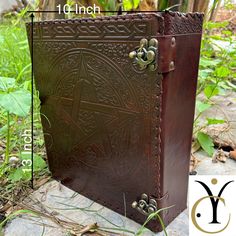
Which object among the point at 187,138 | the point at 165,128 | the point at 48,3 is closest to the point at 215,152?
the point at 187,138

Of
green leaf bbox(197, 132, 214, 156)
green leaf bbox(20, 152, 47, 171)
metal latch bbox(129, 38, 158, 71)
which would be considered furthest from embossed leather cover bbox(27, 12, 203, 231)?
green leaf bbox(197, 132, 214, 156)

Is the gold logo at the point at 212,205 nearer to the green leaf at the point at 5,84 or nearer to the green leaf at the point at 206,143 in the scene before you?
the green leaf at the point at 206,143

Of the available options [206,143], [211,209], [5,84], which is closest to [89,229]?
[211,209]

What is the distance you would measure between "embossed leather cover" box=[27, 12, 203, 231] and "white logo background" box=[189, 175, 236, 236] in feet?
0.25

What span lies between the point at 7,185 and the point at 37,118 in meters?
0.42

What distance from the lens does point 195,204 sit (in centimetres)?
59

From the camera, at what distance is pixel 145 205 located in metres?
0.65

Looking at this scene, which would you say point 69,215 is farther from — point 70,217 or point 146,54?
point 146,54

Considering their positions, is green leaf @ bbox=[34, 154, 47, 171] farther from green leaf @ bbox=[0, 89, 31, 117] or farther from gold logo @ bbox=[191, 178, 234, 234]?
gold logo @ bbox=[191, 178, 234, 234]

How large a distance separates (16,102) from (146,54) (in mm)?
364

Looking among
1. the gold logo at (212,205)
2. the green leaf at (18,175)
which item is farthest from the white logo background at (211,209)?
the green leaf at (18,175)

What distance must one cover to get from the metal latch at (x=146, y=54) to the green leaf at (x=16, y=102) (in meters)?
0.31

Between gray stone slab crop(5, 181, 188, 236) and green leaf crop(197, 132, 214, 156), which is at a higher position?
green leaf crop(197, 132, 214, 156)

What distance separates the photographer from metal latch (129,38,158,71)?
0.51 m
